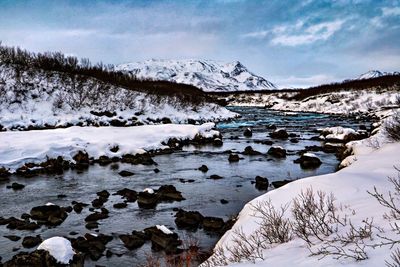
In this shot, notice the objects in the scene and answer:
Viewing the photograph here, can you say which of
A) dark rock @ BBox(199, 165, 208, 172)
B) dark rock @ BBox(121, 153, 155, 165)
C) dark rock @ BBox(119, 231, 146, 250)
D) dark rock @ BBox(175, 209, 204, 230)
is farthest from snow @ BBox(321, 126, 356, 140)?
dark rock @ BBox(119, 231, 146, 250)

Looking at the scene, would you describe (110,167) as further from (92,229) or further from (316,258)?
(316,258)

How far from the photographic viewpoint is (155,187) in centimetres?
1344

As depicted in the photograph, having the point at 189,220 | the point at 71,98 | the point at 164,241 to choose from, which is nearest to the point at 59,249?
the point at 164,241

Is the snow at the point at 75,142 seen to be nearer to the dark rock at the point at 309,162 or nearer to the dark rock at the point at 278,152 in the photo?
the dark rock at the point at 278,152

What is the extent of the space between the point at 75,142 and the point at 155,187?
7571mm

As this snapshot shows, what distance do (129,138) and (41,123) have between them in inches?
324

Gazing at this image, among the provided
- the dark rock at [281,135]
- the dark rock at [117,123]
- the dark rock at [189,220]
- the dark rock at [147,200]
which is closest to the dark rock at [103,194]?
the dark rock at [147,200]

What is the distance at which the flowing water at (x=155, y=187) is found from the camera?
901 centimetres

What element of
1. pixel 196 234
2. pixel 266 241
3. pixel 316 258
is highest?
pixel 316 258

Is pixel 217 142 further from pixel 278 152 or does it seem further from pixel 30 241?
pixel 30 241

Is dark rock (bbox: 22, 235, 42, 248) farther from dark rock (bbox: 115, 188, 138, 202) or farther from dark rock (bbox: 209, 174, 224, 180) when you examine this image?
dark rock (bbox: 209, 174, 224, 180)

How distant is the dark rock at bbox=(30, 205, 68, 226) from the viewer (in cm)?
974

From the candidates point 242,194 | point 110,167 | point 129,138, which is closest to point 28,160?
point 110,167

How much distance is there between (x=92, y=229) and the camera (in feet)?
30.3
